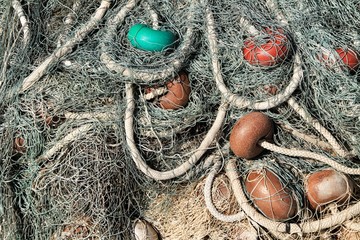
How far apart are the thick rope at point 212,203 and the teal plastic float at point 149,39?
74 centimetres

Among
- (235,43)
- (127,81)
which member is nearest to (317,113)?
(235,43)

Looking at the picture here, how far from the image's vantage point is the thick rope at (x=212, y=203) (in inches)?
108

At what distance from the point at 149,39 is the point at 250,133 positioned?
30.9 inches

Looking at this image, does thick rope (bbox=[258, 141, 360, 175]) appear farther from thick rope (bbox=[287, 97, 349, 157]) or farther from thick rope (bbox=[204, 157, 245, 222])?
thick rope (bbox=[204, 157, 245, 222])

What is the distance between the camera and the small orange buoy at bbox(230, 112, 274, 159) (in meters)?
2.71

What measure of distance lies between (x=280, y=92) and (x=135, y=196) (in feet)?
3.32

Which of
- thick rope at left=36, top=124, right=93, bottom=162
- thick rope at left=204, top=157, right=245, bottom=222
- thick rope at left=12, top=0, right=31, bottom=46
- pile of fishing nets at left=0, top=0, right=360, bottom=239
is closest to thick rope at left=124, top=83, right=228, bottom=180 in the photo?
pile of fishing nets at left=0, top=0, right=360, bottom=239

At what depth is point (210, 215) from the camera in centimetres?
282

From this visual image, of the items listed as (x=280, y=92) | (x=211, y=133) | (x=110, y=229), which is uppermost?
(x=280, y=92)

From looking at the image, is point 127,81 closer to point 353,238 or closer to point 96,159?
point 96,159

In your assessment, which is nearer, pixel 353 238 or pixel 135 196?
pixel 353 238

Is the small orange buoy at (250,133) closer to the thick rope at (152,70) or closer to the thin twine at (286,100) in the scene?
the thin twine at (286,100)

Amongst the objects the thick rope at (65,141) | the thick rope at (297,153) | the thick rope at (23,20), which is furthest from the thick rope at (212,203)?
the thick rope at (23,20)

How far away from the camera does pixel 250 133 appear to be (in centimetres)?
270
